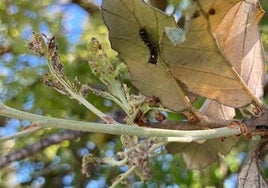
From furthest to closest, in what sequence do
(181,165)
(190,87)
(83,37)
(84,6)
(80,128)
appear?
(84,6)
(83,37)
(181,165)
(190,87)
(80,128)

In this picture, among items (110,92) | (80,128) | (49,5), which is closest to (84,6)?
(49,5)

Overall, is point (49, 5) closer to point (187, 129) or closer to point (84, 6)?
point (84, 6)

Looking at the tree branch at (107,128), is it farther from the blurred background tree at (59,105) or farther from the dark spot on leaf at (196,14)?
the blurred background tree at (59,105)

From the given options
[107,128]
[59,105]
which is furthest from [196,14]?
[59,105]

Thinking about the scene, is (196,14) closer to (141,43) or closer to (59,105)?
(141,43)

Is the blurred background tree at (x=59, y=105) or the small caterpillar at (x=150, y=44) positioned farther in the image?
the blurred background tree at (x=59, y=105)

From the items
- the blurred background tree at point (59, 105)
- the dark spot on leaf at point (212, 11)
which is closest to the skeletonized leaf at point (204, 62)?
the dark spot on leaf at point (212, 11)
